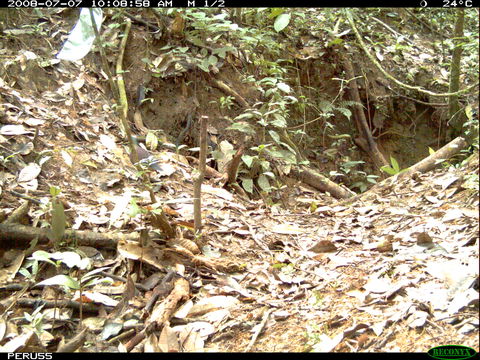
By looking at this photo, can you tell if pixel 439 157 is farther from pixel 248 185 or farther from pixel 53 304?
pixel 53 304

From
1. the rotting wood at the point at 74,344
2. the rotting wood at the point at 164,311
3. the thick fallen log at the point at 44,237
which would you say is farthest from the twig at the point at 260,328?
the thick fallen log at the point at 44,237

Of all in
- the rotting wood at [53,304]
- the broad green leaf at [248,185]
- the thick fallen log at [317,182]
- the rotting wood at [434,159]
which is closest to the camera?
the rotting wood at [53,304]

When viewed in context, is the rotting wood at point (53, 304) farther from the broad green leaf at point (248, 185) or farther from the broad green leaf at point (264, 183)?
the broad green leaf at point (264, 183)

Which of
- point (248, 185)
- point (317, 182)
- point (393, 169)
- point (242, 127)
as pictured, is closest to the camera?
point (393, 169)

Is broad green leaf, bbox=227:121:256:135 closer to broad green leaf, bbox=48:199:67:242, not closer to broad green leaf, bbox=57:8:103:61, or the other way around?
broad green leaf, bbox=57:8:103:61

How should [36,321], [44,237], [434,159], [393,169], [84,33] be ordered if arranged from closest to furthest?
[36,321]
[44,237]
[84,33]
[434,159]
[393,169]

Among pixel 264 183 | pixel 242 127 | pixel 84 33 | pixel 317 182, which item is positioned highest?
pixel 84 33

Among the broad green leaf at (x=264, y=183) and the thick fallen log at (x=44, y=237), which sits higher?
the thick fallen log at (x=44, y=237)

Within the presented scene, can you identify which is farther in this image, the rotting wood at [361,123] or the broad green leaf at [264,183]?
the rotting wood at [361,123]

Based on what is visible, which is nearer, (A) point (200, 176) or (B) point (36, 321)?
(B) point (36, 321)

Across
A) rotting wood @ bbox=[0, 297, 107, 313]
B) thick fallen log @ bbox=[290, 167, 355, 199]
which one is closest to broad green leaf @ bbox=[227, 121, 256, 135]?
thick fallen log @ bbox=[290, 167, 355, 199]

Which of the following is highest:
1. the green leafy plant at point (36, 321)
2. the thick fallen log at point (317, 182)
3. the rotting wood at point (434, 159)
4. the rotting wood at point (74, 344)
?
the rotting wood at point (434, 159)

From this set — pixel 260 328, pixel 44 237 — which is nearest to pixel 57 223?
pixel 44 237

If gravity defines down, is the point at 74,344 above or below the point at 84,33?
below
